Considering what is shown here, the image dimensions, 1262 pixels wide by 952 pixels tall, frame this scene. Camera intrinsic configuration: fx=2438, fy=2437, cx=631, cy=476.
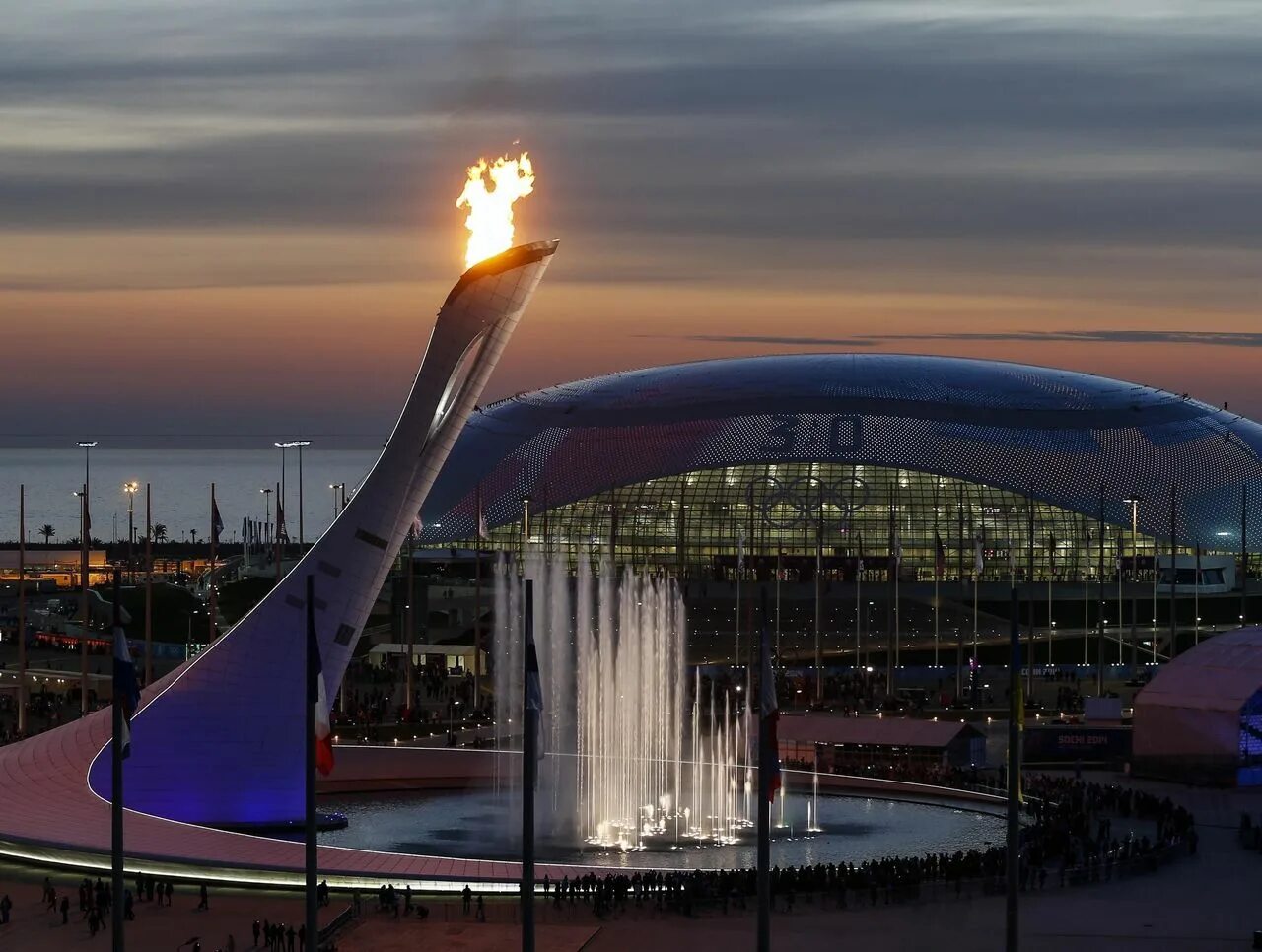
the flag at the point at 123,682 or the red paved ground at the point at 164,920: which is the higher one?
the flag at the point at 123,682

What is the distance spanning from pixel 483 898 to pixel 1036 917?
784 cm

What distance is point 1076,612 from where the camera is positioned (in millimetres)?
87875

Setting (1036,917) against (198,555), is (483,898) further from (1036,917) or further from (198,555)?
(198,555)

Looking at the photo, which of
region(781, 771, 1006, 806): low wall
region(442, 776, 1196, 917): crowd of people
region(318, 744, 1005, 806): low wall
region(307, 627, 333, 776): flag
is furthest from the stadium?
region(307, 627, 333, 776): flag

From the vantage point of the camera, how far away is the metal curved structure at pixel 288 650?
3947 cm

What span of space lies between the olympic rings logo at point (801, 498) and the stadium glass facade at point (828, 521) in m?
0.04

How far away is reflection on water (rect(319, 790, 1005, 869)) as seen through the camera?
39.4 meters

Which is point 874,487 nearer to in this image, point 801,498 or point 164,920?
point 801,498

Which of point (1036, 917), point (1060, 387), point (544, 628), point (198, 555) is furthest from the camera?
point (198, 555)

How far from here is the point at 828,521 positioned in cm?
9338

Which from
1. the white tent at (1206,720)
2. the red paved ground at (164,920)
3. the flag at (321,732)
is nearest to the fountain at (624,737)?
the red paved ground at (164,920)

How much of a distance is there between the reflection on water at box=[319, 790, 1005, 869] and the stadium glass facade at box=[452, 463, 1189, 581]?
46.2 meters

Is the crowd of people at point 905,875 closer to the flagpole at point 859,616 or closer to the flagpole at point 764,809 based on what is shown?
the flagpole at point 764,809

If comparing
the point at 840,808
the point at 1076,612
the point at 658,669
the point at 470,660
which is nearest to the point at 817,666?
the point at 658,669
